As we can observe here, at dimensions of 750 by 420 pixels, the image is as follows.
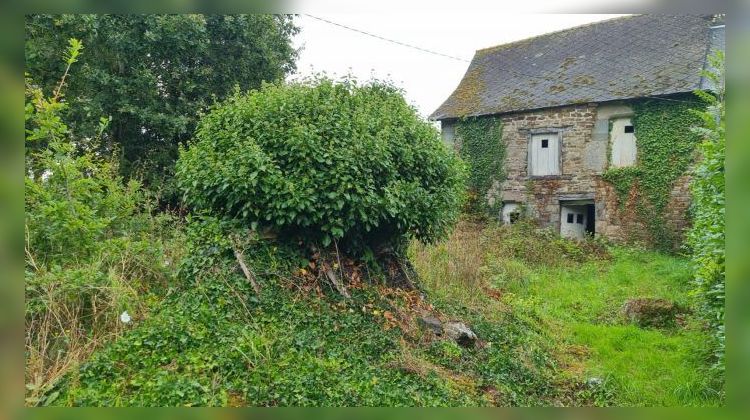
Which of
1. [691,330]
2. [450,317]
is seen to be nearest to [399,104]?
[450,317]

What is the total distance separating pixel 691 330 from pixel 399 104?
552cm

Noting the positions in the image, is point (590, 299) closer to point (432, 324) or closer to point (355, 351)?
point (432, 324)

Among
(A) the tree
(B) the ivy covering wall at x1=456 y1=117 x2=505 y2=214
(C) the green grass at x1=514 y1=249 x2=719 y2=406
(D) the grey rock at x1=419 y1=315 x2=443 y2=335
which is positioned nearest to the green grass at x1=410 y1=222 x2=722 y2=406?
(C) the green grass at x1=514 y1=249 x2=719 y2=406

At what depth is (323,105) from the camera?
6301 mm

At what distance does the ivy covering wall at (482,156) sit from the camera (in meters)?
16.8

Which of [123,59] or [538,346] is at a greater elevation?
[123,59]

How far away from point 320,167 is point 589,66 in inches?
541

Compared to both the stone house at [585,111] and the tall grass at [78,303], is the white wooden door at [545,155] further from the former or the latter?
the tall grass at [78,303]

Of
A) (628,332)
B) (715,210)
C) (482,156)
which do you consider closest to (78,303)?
(715,210)

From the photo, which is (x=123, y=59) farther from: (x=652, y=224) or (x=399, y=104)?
(x=652, y=224)

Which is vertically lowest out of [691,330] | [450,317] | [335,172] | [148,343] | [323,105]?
[691,330]

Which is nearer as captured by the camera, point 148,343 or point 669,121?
point 148,343

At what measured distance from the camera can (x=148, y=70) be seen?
1297 centimetres

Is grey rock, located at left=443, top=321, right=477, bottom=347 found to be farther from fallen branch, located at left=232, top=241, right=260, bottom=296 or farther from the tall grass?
the tall grass
